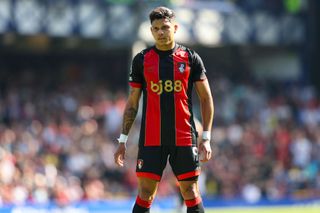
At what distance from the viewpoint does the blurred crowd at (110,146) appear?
19.4 m

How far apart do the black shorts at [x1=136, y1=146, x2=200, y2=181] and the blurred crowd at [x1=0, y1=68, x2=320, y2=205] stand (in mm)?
9966

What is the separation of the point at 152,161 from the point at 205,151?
1.73 feet

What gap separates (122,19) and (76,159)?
21.1ft

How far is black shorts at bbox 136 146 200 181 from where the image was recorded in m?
8.14

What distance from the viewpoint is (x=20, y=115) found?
2222 cm

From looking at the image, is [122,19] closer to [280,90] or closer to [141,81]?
[280,90]

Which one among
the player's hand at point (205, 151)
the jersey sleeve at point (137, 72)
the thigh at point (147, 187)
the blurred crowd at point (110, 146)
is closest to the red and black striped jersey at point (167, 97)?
the jersey sleeve at point (137, 72)

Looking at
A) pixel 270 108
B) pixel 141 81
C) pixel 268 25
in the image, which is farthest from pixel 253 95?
pixel 141 81

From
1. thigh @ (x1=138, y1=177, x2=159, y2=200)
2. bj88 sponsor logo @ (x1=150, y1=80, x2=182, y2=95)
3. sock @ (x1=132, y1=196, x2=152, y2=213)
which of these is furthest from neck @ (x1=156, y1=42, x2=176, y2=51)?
sock @ (x1=132, y1=196, x2=152, y2=213)

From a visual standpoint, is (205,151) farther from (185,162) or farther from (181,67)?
(181,67)

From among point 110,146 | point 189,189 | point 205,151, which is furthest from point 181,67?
point 110,146

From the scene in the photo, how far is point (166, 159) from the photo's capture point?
8.21 metres

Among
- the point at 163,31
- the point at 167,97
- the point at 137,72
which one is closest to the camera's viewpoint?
the point at 163,31

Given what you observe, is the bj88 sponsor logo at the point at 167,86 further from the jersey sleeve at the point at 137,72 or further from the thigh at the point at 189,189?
the thigh at the point at 189,189
